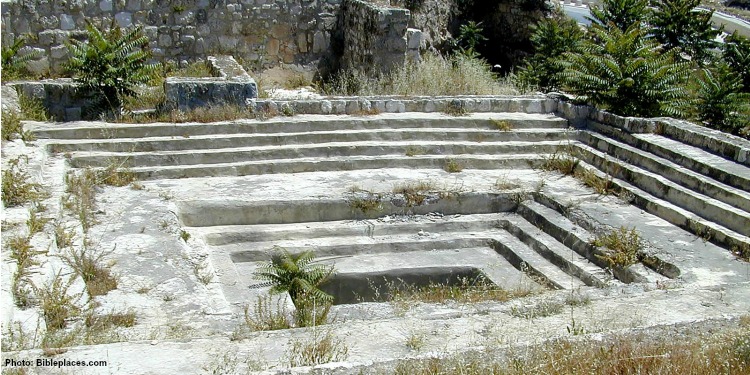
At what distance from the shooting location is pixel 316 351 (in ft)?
13.5

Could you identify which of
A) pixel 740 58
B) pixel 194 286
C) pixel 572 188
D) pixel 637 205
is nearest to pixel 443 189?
pixel 572 188

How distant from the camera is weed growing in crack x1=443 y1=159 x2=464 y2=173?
912cm

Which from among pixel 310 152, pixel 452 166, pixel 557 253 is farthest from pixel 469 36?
pixel 557 253

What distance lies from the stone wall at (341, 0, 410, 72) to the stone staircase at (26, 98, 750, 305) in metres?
2.11

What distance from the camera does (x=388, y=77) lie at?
38.3 ft

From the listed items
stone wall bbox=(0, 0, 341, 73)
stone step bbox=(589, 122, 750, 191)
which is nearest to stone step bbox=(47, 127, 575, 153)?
stone step bbox=(589, 122, 750, 191)

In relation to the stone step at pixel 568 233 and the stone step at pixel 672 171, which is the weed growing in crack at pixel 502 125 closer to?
the stone step at pixel 672 171

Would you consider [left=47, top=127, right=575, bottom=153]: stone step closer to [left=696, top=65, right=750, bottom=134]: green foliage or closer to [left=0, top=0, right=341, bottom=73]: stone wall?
[left=696, top=65, right=750, bottom=134]: green foliage

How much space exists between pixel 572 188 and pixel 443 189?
1509mm

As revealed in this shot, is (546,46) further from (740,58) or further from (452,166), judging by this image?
(452,166)

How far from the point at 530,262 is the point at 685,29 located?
38.3 ft

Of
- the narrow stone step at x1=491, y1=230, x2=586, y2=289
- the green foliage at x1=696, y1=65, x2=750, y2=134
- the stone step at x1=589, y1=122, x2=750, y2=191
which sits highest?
the green foliage at x1=696, y1=65, x2=750, y2=134

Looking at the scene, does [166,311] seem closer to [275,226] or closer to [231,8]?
[275,226]

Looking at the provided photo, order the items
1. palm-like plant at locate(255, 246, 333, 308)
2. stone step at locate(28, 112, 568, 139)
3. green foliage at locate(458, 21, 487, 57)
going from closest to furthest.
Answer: palm-like plant at locate(255, 246, 333, 308) → stone step at locate(28, 112, 568, 139) → green foliage at locate(458, 21, 487, 57)
